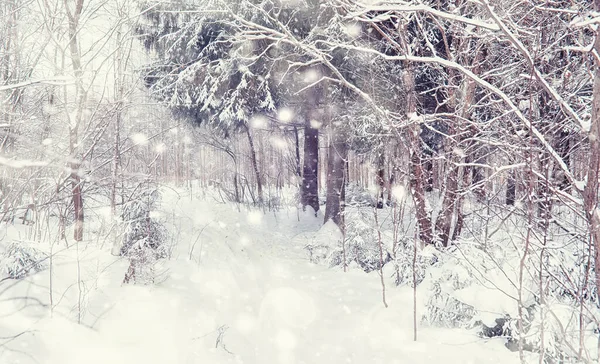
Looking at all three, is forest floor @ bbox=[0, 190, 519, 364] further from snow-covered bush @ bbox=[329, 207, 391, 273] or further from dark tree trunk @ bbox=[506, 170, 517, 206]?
dark tree trunk @ bbox=[506, 170, 517, 206]

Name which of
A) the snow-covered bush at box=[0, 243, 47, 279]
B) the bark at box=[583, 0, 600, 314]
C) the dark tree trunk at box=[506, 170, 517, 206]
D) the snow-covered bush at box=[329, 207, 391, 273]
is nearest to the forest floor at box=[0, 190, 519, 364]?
the snow-covered bush at box=[0, 243, 47, 279]

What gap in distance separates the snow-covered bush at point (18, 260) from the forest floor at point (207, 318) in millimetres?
127

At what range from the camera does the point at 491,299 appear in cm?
372

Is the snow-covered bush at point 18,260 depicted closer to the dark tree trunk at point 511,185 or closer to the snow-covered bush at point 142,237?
the snow-covered bush at point 142,237

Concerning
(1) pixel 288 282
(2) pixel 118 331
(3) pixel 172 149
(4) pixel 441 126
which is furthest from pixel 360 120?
(3) pixel 172 149

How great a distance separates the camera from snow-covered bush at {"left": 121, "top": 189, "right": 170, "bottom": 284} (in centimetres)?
462

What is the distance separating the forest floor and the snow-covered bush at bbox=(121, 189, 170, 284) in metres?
0.18

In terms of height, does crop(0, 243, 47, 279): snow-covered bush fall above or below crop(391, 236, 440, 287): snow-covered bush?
above

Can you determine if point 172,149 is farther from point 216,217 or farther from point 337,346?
point 337,346

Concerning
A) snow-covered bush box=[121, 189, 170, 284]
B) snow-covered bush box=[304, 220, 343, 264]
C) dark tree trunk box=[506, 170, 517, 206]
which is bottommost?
snow-covered bush box=[304, 220, 343, 264]

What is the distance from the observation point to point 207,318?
418cm

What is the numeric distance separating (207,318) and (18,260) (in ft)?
6.43

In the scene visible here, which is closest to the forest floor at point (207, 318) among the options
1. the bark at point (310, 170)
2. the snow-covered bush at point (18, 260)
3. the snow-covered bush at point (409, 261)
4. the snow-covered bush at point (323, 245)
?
the snow-covered bush at point (18, 260)

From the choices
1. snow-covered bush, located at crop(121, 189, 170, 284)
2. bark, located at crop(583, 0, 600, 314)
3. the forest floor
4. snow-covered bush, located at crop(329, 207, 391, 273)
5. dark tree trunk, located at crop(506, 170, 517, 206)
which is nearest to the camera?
bark, located at crop(583, 0, 600, 314)
